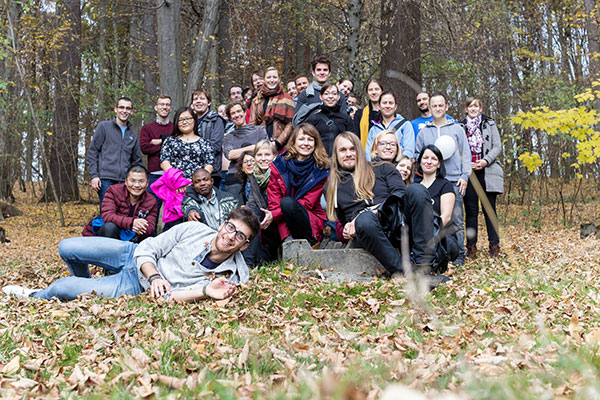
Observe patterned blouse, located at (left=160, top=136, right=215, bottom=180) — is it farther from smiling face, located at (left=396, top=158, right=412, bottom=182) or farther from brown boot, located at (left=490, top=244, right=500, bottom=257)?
brown boot, located at (left=490, top=244, right=500, bottom=257)

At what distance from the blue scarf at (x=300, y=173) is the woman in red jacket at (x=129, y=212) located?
5.51 feet

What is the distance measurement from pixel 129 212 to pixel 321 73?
3222 mm

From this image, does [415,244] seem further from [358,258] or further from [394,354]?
[394,354]

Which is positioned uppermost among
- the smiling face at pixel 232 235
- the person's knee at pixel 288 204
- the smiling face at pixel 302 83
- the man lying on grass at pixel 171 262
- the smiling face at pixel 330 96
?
the smiling face at pixel 302 83

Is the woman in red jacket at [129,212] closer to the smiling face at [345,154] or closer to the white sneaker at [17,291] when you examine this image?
the white sneaker at [17,291]

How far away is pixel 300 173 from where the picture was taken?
6.80 metres

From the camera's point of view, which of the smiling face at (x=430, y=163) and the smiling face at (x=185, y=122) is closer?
the smiling face at (x=430, y=163)

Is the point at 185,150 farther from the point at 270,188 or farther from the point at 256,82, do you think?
the point at 256,82

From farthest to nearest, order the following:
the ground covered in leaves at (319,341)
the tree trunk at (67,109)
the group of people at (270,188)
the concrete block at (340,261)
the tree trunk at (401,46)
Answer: the tree trunk at (67,109) < the tree trunk at (401,46) < the concrete block at (340,261) < the group of people at (270,188) < the ground covered in leaves at (319,341)

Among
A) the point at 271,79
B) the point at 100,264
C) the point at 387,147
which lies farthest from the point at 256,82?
the point at 100,264

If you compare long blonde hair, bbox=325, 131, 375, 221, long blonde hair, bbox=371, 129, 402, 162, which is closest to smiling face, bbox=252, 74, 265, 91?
long blonde hair, bbox=371, 129, 402, 162

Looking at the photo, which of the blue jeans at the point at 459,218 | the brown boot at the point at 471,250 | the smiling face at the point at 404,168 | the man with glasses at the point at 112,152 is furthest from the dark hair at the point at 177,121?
the brown boot at the point at 471,250

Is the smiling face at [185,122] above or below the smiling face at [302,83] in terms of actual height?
below

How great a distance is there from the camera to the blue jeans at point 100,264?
5.28 m
